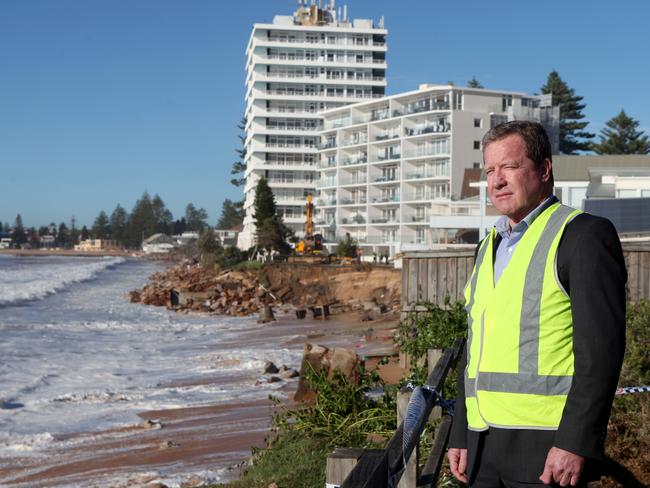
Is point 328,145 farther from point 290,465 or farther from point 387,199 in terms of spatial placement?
point 290,465

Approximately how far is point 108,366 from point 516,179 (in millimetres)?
15819

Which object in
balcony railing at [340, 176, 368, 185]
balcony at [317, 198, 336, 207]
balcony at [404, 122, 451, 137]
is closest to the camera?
balcony at [404, 122, 451, 137]

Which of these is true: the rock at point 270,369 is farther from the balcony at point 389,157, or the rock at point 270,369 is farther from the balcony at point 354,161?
the balcony at point 354,161

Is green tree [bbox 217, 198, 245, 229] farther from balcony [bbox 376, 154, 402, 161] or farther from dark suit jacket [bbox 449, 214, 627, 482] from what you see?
dark suit jacket [bbox 449, 214, 627, 482]

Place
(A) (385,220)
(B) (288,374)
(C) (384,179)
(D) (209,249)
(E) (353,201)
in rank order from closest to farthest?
(B) (288,374)
(A) (385,220)
(C) (384,179)
(E) (353,201)
(D) (209,249)

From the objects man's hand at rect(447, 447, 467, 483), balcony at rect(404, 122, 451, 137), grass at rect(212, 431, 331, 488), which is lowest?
grass at rect(212, 431, 331, 488)

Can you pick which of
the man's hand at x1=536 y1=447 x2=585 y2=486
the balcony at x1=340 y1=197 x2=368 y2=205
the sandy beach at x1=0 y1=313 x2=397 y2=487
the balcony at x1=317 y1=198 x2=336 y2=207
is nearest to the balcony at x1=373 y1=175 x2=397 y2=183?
the balcony at x1=340 y1=197 x2=368 y2=205

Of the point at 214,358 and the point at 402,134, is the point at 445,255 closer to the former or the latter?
the point at 214,358

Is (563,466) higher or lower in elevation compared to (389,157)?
lower

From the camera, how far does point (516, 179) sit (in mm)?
3086

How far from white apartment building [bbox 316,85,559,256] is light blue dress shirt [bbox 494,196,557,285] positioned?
56.6 meters

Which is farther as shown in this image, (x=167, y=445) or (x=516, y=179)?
(x=167, y=445)

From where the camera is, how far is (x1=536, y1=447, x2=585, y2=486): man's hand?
268 centimetres

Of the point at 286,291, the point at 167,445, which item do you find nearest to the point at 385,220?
the point at 286,291
